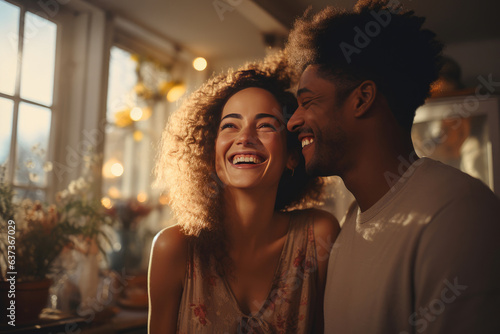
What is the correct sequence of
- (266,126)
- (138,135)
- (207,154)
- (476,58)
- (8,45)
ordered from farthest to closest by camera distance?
(476,58) → (138,135) → (8,45) → (207,154) → (266,126)

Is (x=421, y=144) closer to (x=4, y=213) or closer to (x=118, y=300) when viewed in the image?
(x=118, y=300)

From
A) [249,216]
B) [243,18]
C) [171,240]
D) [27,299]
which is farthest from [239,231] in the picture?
[243,18]

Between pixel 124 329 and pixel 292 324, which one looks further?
pixel 124 329

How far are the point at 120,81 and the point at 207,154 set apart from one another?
5.08 ft

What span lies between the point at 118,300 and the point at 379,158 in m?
1.57

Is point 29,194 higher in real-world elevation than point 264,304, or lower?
higher

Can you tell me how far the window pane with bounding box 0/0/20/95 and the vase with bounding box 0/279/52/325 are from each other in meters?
0.94

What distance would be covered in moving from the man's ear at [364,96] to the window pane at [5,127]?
5.11 ft

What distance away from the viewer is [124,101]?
2.71m

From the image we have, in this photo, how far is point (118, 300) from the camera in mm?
2064

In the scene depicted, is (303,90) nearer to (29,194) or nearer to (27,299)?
(27,299)

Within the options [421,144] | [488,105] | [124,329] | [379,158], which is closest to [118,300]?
[124,329]

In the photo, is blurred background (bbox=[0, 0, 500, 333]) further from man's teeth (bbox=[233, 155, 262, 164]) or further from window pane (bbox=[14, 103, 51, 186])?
man's teeth (bbox=[233, 155, 262, 164])

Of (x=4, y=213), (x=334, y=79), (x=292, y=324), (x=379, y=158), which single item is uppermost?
(x=334, y=79)
